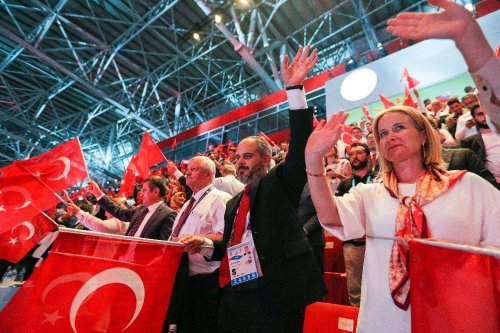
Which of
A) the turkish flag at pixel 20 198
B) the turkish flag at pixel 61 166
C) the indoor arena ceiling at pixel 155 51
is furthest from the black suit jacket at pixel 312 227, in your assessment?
the indoor arena ceiling at pixel 155 51

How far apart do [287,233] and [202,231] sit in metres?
0.87

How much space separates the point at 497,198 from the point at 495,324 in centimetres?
45

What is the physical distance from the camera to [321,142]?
1.24m

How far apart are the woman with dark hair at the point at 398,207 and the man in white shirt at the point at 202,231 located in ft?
3.59

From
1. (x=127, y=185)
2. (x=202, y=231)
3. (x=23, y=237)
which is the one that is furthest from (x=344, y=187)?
(x=127, y=185)

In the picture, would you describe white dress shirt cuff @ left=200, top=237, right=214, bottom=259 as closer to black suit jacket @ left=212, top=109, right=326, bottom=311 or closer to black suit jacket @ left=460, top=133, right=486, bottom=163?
black suit jacket @ left=212, top=109, right=326, bottom=311

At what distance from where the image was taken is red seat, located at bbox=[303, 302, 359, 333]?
169 cm

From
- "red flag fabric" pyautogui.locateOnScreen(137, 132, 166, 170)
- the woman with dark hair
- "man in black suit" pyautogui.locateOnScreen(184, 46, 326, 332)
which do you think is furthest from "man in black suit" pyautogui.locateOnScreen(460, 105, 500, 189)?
"red flag fabric" pyautogui.locateOnScreen(137, 132, 166, 170)

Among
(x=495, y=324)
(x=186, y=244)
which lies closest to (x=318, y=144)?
(x=495, y=324)

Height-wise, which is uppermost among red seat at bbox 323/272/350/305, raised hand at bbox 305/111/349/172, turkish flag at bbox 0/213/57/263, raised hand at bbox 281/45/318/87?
raised hand at bbox 281/45/318/87

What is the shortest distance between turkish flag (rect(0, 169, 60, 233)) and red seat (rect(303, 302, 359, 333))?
2271 millimetres

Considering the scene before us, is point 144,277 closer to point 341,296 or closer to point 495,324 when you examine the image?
point 495,324

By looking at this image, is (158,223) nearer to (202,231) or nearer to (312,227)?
(202,231)

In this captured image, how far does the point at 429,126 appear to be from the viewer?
1339mm
